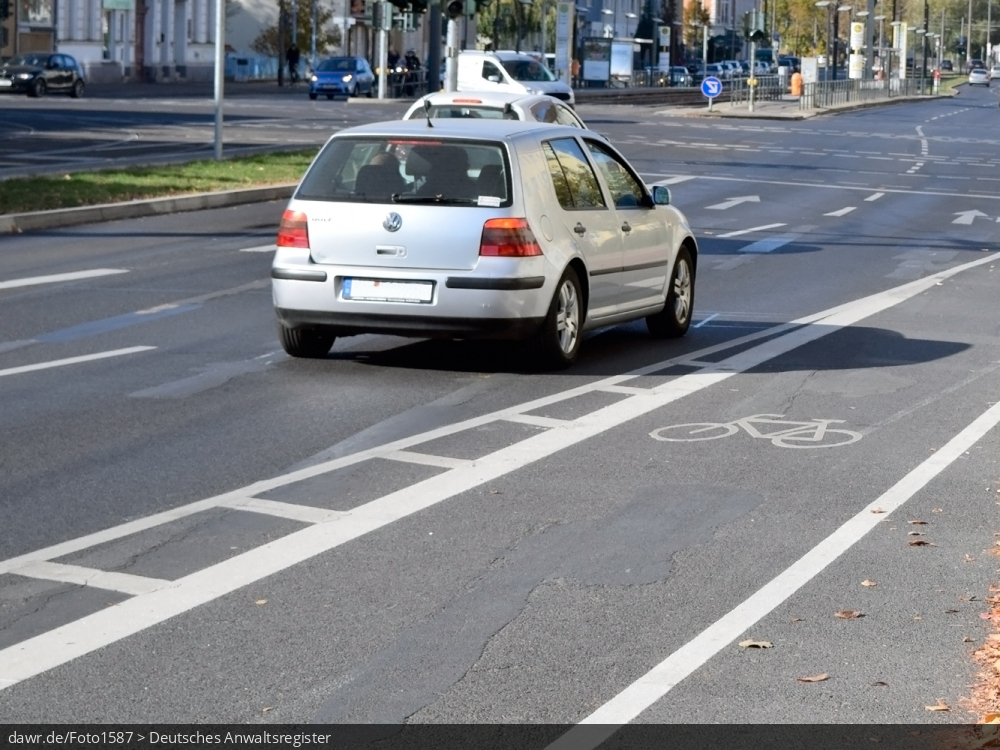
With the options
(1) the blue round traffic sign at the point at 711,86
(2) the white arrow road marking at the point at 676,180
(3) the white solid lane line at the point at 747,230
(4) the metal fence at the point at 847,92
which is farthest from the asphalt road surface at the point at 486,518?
(4) the metal fence at the point at 847,92

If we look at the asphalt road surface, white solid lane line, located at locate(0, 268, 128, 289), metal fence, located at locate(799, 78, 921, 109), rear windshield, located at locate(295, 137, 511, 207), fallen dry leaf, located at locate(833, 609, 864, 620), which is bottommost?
fallen dry leaf, located at locate(833, 609, 864, 620)

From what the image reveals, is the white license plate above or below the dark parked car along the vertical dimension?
below

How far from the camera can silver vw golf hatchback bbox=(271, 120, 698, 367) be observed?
35.6 feet

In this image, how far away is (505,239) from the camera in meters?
10.8

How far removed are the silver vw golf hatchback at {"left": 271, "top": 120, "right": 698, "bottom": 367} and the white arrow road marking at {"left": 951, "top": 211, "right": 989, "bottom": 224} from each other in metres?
15.9

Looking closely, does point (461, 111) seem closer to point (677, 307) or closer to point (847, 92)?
point (677, 307)

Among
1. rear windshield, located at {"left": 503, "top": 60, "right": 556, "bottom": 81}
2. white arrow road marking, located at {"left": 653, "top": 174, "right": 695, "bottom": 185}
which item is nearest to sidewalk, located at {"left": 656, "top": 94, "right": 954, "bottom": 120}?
rear windshield, located at {"left": 503, "top": 60, "right": 556, "bottom": 81}

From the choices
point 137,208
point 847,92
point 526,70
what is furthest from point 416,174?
point 847,92

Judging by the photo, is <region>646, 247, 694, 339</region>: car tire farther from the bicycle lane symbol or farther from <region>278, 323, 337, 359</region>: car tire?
the bicycle lane symbol

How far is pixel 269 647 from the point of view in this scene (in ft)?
18.1

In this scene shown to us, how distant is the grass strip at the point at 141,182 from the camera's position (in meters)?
21.2

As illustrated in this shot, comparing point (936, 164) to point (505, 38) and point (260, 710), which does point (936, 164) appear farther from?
point (505, 38)

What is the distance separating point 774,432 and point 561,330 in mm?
2176

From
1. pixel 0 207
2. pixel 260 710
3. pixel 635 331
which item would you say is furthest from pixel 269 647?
pixel 0 207
